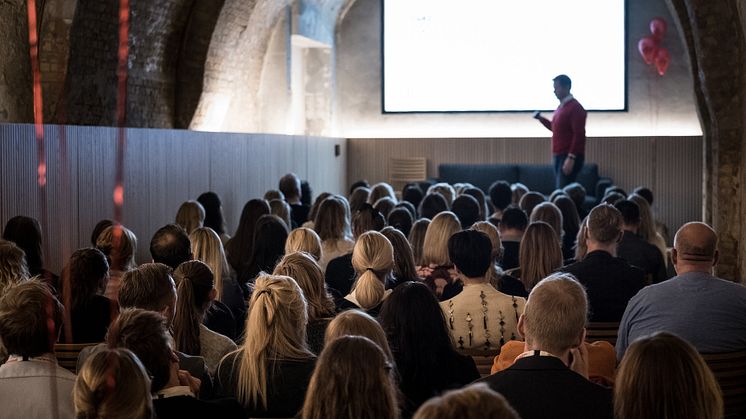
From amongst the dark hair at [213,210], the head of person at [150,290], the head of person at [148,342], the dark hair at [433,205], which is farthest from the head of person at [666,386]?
the dark hair at [213,210]

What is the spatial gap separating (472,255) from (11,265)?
6.50ft

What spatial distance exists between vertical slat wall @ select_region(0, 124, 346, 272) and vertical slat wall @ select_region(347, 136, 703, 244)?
14.0 ft

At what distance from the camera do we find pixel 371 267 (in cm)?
495

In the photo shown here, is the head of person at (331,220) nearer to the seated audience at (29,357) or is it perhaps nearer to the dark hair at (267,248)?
the dark hair at (267,248)

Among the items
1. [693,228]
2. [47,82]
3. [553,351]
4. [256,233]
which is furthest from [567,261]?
[47,82]

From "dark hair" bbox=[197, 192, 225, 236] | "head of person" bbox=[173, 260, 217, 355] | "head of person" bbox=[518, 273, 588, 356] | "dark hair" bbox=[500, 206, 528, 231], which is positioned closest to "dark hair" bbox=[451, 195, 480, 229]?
"dark hair" bbox=[500, 206, 528, 231]

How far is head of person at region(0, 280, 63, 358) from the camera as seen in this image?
3.26m

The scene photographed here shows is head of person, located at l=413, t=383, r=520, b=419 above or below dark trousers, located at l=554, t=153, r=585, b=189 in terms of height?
below

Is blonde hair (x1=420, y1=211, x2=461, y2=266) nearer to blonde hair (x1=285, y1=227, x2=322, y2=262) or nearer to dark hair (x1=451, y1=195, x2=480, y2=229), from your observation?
blonde hair (x1=285, y1=227, x2=322, y2=262)

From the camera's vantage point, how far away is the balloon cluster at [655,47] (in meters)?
16.9

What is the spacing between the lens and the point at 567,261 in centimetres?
717

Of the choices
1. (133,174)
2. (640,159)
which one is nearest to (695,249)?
(133,174)

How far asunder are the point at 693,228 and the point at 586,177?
1205cm

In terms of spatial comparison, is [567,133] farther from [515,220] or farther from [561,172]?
[515,220]
